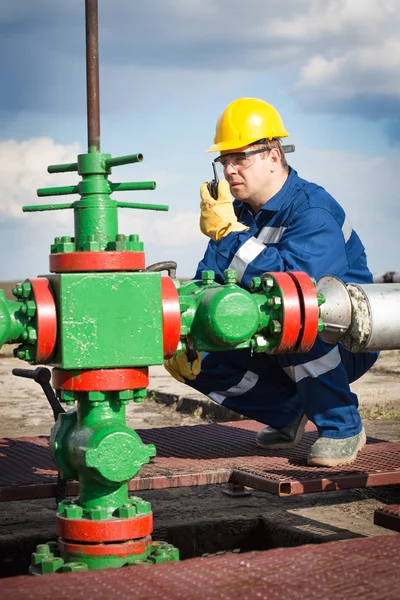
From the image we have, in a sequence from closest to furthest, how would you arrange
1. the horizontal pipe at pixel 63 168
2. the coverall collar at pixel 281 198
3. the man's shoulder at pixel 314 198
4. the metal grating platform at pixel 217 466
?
the horizontal pipe at pixel 63 168
the metal grating platform at pixel 217 466
the man's shoulder at pixel 314 198
the coverall collar at pixel 281 198

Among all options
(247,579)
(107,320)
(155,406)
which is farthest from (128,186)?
(155,406)

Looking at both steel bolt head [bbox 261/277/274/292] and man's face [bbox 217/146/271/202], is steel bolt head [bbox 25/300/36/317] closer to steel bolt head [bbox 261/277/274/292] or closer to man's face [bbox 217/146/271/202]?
steel bolt head [bbox 261/277/274/292]

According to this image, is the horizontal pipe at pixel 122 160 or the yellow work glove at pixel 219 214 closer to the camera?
the horizontal pipe at pixel 122 160

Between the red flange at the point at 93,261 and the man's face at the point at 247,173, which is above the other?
the man's face at the point at 247,173

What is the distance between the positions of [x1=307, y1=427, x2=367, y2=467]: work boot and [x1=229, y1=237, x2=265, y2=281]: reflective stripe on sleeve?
0.60 metres

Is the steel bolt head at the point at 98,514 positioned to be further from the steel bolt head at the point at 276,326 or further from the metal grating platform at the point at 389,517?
the metal grating platform at the point at 389,517

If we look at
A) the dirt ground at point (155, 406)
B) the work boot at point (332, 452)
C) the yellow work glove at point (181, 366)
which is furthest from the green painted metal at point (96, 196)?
the dirt ground at point (155, 406)

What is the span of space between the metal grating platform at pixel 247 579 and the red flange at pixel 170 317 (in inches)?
18.7

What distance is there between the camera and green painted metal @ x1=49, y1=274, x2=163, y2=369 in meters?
1.99

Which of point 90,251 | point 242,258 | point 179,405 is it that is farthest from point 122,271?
point 179,405

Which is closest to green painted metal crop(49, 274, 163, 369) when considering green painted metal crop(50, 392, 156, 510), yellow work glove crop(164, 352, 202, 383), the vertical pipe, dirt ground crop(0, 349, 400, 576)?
green painted metal crop(50, 392, 156, 510)

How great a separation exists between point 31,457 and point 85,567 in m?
1.39

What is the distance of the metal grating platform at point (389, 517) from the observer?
2293 millimetres

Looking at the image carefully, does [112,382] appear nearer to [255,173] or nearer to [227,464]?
[227,464]
